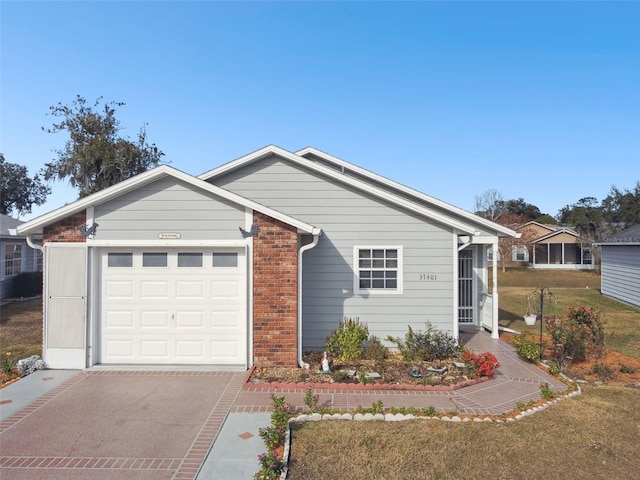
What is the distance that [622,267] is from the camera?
19797 mm

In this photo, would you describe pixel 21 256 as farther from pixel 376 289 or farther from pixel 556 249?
pixel 556 249

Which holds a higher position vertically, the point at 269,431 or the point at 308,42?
the point at 308,42

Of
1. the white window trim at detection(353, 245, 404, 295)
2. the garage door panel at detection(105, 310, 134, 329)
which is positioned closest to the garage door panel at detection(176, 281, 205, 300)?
the garage door panel at detection(105, 310, 134, 329)

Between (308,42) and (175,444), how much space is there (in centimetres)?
1301

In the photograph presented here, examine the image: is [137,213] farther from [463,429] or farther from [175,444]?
[463,429]

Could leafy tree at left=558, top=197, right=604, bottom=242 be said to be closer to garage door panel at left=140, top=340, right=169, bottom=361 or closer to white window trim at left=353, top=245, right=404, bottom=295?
white window trim at left=353, top=245, right=404, bottom=295

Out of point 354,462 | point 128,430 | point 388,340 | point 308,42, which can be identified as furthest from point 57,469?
point 308,42

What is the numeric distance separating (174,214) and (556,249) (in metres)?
46.7

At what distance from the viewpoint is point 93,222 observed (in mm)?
8242

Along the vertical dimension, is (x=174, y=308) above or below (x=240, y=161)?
below

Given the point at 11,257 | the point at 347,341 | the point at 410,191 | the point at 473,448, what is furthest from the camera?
the point at 11,257

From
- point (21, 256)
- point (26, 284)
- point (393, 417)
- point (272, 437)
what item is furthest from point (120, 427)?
point (21, 256)

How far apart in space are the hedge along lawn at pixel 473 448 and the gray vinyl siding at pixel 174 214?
4286 millimetres

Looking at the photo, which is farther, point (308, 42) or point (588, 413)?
point (308, 42)
